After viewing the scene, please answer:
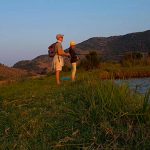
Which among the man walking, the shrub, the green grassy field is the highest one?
the man walking

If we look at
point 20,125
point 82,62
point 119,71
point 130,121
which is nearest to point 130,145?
point 130,121

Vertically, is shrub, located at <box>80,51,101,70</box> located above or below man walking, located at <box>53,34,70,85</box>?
below

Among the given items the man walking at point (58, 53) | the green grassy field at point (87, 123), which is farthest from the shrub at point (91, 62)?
the green grassy field at point (87, 123)

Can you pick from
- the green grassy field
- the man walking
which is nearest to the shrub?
the man walking

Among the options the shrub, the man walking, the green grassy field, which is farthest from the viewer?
the shrub

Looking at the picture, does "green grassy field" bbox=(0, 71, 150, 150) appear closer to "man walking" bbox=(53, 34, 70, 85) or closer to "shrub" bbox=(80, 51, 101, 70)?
"man walking" bbox=(53, 34, 70, 85)

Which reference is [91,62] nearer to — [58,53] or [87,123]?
[58,53]

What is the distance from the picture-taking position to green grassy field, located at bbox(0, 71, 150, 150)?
6.87 meters

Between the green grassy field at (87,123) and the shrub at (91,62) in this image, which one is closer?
the green grassy field at (87,123)

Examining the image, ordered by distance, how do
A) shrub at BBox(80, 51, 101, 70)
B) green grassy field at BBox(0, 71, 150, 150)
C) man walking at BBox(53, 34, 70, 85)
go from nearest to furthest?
green grassy field at BBox(0, 71, 150, 150) → man walking at BBox(53, 34, 70, 85) → shrub at BBox(80, 51, 101, 70)

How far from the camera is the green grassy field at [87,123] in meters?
6.87

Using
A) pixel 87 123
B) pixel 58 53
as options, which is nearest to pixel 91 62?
pixel 58 53

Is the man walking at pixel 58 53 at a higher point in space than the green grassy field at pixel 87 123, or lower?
higher

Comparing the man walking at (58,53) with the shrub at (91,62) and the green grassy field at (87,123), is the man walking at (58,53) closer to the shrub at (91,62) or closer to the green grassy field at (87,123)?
the green grassy field at (87,123)
